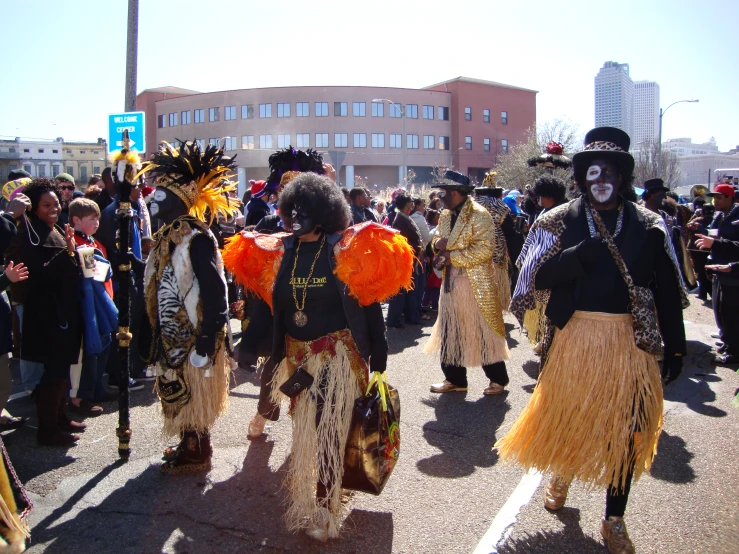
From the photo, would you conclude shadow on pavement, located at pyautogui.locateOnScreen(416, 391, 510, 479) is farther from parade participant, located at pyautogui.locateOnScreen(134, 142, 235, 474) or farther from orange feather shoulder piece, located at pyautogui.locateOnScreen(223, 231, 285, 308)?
orange feather shoulder piece, located at pyautogui.locateOnScreen(223, 231, 285, 308)

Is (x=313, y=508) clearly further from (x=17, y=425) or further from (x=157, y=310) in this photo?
(x=17, y=425)

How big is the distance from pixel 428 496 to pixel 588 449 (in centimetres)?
110

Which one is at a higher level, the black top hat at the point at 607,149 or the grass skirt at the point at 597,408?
the black top hat at the point at 607,149

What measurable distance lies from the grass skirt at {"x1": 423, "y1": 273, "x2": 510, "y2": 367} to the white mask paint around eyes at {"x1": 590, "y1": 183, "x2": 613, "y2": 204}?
2420 mm

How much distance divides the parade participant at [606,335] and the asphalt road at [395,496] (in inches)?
17.5

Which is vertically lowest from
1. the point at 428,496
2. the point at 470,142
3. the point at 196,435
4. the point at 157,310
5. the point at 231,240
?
the point at 428,496

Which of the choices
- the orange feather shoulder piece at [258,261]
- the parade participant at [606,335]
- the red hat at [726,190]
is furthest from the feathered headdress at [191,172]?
the red hat at [726,190]

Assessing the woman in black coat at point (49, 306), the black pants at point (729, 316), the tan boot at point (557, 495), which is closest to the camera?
the tan boot at point (557, 495)

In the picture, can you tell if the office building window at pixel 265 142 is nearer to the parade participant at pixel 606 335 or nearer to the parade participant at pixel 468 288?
the parade participant at pixel 468 288

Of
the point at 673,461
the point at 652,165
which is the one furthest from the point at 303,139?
the point at 673,461

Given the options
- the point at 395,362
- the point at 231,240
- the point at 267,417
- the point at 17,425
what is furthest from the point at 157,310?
the point at 395,362

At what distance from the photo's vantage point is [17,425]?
488cm

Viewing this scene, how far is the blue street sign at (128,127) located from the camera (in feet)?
29.3

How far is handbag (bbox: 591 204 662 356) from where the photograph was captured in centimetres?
305
